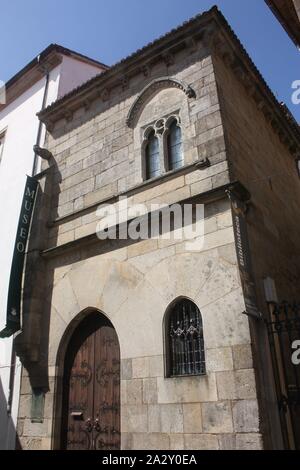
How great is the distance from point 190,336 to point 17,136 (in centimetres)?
763

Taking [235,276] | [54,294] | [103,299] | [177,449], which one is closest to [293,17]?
[235,276]

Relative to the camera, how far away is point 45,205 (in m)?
7.71

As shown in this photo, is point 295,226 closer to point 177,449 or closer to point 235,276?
point 235,276

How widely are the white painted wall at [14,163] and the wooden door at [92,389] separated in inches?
47.0

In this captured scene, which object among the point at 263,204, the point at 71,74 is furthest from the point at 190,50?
the point at 71,74

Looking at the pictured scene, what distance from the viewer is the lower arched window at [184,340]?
197 inches

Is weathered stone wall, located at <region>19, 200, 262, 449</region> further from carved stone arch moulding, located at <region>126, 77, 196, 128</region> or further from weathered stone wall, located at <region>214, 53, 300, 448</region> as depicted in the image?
carved stone arch moulding, located at <region>126, 77, 196, 128</region>

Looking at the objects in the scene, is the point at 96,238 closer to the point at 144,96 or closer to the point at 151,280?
the point at 151,280

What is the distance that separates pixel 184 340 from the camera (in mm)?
5180

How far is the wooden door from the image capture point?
556 cm

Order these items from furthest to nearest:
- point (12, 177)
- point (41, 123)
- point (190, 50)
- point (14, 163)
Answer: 1. point (14, 163)
2. point (12, 177)
3. point (41, 123)
4. point (190, 50)

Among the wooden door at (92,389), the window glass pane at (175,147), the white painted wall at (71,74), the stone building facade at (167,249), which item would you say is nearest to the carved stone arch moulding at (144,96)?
the stone building facade at (167,249)

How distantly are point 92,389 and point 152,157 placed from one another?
3.96m

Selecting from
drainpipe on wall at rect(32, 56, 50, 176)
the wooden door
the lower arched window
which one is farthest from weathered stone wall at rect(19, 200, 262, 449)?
drainpipe on wall at rect(32, 56, 50, 176)
